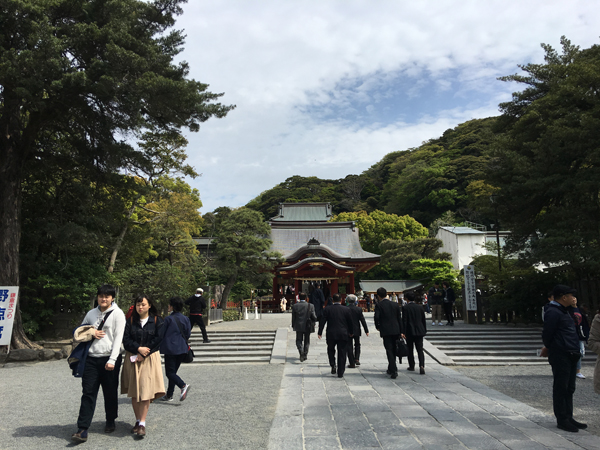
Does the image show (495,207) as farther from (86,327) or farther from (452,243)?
(452,243)

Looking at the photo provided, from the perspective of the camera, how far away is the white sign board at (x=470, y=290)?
13.1 metres

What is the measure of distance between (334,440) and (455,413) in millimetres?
1681

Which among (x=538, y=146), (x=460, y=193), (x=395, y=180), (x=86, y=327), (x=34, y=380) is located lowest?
(x=34, y=380)

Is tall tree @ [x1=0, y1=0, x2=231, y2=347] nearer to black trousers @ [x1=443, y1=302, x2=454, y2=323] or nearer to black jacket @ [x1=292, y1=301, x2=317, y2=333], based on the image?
black jacket @ [x1=292, y1=301, x2=317, y2=333]

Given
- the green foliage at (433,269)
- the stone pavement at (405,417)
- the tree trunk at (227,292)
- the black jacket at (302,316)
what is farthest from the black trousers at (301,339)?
the green foliage at (433,269)

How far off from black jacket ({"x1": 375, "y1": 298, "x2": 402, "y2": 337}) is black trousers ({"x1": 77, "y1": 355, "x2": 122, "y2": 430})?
4118mm

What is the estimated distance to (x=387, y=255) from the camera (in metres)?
32.2

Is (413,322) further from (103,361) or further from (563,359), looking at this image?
(103,361)

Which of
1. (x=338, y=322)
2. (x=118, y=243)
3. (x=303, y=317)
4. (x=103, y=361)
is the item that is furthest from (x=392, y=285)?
(x=103, y=361)

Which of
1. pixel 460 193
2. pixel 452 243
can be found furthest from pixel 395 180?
pixel 452 243

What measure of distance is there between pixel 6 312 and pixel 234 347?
5046 millimetres

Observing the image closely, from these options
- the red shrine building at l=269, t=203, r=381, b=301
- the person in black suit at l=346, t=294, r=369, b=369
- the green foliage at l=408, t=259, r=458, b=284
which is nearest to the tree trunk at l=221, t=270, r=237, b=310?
the red shrine building at l=269, t=203, r=381, b=301

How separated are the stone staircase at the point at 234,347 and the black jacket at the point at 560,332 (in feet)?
20.7

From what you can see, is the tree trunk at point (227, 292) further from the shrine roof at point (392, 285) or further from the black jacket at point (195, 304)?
the shrine roof at point (392, 285)
